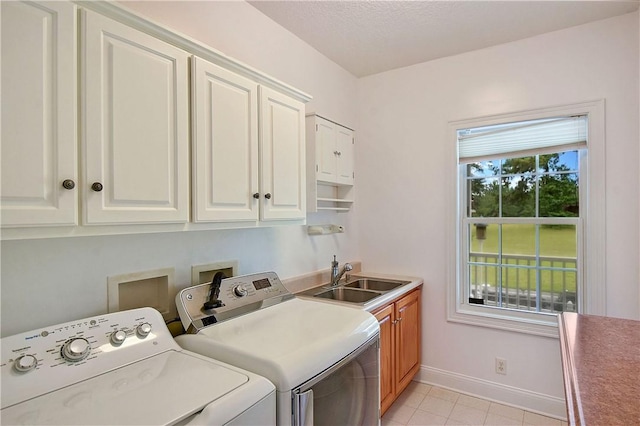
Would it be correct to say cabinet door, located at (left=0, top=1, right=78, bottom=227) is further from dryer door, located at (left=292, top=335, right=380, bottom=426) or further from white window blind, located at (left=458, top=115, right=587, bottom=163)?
white window blind, located at (left=458, top=115, right=587, bottom=163)

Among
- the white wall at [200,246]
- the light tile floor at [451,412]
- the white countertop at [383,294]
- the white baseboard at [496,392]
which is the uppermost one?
the white wall at [200,246]

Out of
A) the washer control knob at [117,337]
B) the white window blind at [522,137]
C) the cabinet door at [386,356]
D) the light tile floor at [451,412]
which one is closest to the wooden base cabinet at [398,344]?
the cabinet door at [386,356]

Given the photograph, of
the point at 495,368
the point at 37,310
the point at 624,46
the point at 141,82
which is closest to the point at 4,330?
the point at 37,310

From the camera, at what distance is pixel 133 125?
1.17 metres

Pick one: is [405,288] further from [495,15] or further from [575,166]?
[495,15]

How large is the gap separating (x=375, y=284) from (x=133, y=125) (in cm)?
216

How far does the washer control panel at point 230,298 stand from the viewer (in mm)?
1496

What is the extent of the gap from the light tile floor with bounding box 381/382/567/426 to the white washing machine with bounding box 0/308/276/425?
1645 mm

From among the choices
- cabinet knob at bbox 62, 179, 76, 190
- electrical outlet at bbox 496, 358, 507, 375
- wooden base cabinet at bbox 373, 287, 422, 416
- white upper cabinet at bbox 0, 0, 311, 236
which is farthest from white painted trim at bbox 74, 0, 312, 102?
electrical outlet at bbox 496, 358, 507, 375

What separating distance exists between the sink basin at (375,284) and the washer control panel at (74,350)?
1.64 m

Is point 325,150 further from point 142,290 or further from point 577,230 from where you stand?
point 577,230

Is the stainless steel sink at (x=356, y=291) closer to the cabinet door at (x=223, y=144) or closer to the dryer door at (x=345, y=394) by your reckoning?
the dryer door at (x=345, y=394)

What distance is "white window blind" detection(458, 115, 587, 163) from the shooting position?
2352 mm

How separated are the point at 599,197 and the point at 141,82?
8.77ft
